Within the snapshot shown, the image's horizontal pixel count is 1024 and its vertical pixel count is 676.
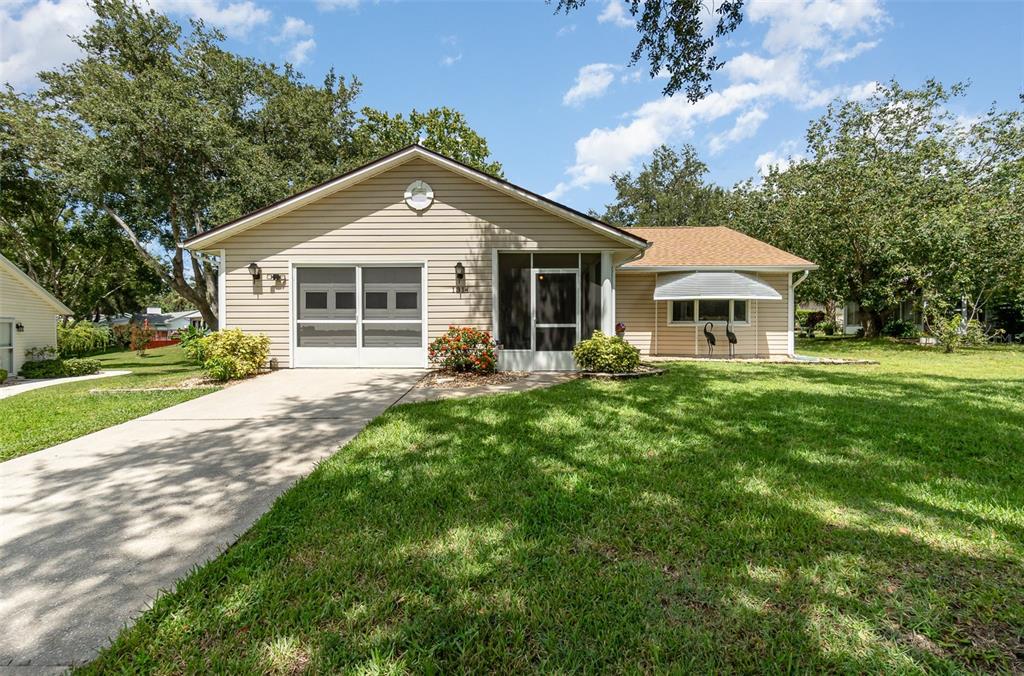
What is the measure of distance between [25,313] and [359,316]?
12.0 m

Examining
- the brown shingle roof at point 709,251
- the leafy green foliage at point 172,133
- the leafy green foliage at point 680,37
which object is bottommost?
the brown shingle roof at point 709,251

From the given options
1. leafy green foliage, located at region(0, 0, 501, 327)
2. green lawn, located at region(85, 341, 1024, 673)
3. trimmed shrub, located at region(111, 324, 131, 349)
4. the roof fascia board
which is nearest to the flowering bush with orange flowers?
green lawn, located at region(85, 341, 1024, 673)

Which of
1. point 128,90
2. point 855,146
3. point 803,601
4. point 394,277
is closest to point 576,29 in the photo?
point 394,277

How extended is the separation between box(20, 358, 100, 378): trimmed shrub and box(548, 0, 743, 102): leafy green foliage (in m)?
17.0

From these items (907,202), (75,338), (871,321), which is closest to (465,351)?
(907,202)

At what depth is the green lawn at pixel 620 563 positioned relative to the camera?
171 centimetres

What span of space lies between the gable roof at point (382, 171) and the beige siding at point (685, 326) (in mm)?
4352

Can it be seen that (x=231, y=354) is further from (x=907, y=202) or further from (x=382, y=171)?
(x=907, y=202)

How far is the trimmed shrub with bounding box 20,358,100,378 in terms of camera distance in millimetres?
12734

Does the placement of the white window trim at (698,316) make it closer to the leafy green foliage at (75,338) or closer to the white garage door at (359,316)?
the white garage door at (359,316)

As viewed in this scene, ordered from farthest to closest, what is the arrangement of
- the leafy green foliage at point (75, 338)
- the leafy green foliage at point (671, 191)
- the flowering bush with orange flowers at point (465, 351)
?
the leafy green foliage at point (671, 191), the leafy green foliage at point (75, 338), the flowering bush with orange flowers at point (465, 351)

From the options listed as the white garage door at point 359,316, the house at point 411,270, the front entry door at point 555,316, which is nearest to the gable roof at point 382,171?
the house at point 411,270

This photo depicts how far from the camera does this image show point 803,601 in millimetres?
1981

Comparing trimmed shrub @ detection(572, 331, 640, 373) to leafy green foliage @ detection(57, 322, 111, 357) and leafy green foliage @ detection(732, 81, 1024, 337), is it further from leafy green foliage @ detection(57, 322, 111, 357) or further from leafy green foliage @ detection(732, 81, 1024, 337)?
leafy green foliage @ detection(57, 322, 111, 357)
